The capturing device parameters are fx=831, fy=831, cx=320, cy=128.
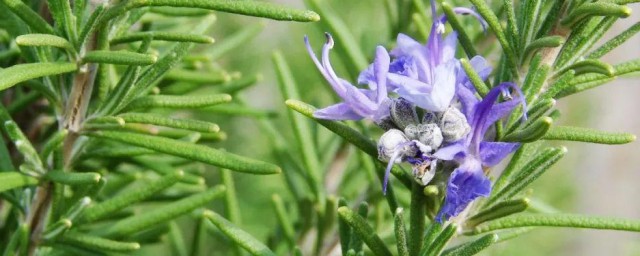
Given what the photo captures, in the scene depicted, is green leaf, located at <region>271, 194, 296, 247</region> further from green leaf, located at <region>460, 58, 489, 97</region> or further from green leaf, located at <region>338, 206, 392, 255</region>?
green leaf, located at <region>460, 58, 489, 97</region>

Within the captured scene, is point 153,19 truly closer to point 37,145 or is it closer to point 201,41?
point 37,145

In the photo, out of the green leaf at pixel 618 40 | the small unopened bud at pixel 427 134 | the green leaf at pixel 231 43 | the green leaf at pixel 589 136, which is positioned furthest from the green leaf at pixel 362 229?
the green leaf at pixel 231 43

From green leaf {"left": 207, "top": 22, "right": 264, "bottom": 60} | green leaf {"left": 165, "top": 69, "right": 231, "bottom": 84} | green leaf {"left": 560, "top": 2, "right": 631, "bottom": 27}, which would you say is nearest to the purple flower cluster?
green leaf {"left": 560, "top": 2, "right": 631, "bottom": 27}

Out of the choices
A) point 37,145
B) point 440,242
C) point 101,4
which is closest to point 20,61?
point 37,145

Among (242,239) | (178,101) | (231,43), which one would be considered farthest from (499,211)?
(231,43)

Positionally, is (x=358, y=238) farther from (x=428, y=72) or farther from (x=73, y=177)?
(x=73, y=177)
